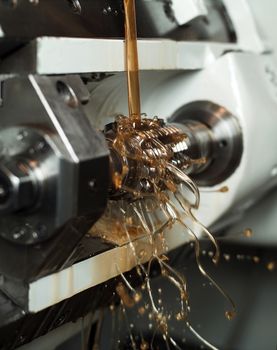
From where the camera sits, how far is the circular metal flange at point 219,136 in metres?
0.83

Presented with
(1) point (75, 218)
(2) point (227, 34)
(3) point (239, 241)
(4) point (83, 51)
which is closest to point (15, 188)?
(1) point (75, 218)

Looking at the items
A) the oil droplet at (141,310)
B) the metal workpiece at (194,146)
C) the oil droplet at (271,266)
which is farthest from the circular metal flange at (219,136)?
the oil droplet at (271,266)

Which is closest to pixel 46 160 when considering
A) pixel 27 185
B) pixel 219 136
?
pixel 27 185

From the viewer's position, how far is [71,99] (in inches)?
20.0

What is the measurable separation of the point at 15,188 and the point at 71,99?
11cm

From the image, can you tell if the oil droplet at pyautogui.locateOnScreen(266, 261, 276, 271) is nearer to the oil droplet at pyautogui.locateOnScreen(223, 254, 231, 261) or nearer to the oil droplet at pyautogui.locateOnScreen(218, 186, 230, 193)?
the oil droplet at pyautogui.locateOnScreen(223, 254, 231, 261)

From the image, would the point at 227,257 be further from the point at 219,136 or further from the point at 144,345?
the point at 219,136

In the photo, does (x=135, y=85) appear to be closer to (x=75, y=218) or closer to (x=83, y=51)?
(x=83, y=51)

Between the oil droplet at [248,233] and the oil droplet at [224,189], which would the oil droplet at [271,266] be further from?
the oil droplet at [224,189]

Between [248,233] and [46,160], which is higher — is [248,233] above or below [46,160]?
below

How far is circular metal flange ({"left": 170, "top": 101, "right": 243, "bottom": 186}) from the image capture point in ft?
2.71

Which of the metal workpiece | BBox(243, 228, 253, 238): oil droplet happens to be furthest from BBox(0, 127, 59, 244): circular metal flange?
BBox(243, 228, 253, 238): oil droplet

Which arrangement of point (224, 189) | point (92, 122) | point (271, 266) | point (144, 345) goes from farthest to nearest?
1. point (271, 266)
2. point (144, 345)
3. point (224, 189)
4. point (92, 122)

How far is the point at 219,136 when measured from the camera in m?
0.83
